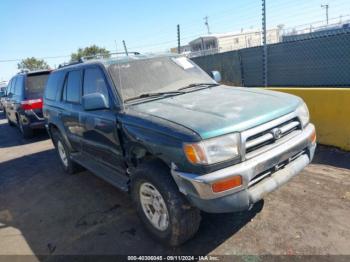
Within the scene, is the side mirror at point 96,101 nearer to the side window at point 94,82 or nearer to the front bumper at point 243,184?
the side window at point 94,82

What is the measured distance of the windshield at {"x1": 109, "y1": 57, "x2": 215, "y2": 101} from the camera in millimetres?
3748

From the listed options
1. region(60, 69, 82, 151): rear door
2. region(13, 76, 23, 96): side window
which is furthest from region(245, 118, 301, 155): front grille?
region(13, 76, 23, 96): side window

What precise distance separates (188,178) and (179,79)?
181 centimetres

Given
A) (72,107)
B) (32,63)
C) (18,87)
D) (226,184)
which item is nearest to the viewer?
(226,184)

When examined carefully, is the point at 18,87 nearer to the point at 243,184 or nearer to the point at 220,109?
→ the point at 220,109

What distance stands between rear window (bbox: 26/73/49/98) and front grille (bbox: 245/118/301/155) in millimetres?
7862

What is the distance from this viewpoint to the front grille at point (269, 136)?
278 cm

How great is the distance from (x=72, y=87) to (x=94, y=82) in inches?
36.7

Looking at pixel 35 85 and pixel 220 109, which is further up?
pixel 35 85

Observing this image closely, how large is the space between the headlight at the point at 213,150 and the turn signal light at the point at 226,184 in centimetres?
17

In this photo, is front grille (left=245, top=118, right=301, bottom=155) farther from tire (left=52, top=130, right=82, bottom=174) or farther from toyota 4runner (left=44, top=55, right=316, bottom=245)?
tire (left=52, top=130, right=82, bottom=174)

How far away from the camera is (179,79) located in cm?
412

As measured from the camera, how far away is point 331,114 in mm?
→ 5148

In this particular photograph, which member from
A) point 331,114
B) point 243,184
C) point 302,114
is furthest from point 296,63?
point 243,184
